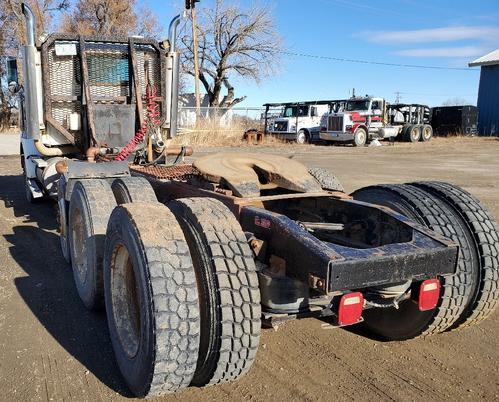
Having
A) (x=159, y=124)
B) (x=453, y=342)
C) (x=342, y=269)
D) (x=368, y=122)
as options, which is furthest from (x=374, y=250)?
(x=368, y=122)

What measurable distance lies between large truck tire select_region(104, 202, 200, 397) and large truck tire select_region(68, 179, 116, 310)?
1.11 m

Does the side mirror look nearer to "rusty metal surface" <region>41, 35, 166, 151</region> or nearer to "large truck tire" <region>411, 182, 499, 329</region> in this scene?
"rusty metal surface" <region>41, 35, 166, 151</region>

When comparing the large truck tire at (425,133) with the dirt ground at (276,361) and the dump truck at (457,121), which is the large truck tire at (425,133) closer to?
the dump truck at (457,121)

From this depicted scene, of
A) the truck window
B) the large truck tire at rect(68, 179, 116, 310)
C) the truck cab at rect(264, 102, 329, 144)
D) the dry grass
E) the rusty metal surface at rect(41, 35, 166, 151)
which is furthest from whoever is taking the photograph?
the truck window

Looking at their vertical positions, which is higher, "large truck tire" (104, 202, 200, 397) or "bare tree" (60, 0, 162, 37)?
"bare tree" (60, 0, 162, 37)

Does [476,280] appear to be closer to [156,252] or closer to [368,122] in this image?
[156,252]

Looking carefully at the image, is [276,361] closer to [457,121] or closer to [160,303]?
[160,303]

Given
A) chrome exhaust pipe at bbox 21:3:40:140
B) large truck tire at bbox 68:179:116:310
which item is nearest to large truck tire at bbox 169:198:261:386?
large truck tire at bbox 68:179:116:310

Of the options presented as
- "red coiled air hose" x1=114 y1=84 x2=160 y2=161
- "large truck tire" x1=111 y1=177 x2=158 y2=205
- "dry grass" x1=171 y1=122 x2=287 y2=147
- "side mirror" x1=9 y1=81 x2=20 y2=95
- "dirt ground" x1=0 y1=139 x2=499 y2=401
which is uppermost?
"side mirror" x1=9 y1=81 x2=20 y2=95

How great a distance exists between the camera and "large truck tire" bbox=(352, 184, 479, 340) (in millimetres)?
3352

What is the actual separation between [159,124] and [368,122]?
2370 cm

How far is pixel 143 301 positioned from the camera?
273cm

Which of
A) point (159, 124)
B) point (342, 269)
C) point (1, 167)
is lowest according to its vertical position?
point (1, 167)

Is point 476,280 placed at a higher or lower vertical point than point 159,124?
lower
